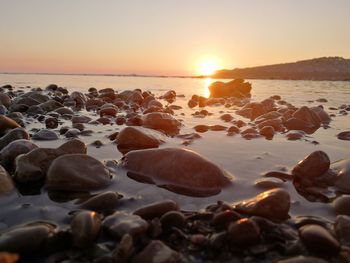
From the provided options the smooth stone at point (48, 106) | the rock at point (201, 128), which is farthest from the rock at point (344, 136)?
the smooth stone at point (48, 106)

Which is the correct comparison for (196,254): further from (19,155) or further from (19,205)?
(19,155)

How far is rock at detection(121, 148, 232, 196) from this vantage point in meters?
3.63

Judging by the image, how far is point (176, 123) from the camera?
305 inches

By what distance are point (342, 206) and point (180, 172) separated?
1.67 meters

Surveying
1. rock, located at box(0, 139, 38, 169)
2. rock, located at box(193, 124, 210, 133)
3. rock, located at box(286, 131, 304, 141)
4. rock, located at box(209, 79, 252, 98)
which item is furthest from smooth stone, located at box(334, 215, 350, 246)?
rock, located at box(209, 79, 252, 98)

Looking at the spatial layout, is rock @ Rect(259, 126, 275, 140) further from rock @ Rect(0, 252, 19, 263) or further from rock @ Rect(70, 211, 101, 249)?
rock @ Rect(0, 252, 19, 263)

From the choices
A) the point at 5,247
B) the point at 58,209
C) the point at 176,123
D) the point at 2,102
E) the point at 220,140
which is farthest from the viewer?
the point at 2,102

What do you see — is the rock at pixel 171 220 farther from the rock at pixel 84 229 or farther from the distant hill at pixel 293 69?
the distant hill at pixel 293 69

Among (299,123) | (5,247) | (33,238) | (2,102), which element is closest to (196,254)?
(33,238)

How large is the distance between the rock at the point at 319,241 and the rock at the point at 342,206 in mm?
689

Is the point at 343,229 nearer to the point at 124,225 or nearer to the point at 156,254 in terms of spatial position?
the point at 156,254

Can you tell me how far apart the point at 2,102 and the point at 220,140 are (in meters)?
8.66

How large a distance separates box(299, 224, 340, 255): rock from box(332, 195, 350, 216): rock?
689mm

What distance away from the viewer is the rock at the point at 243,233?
2400mm
